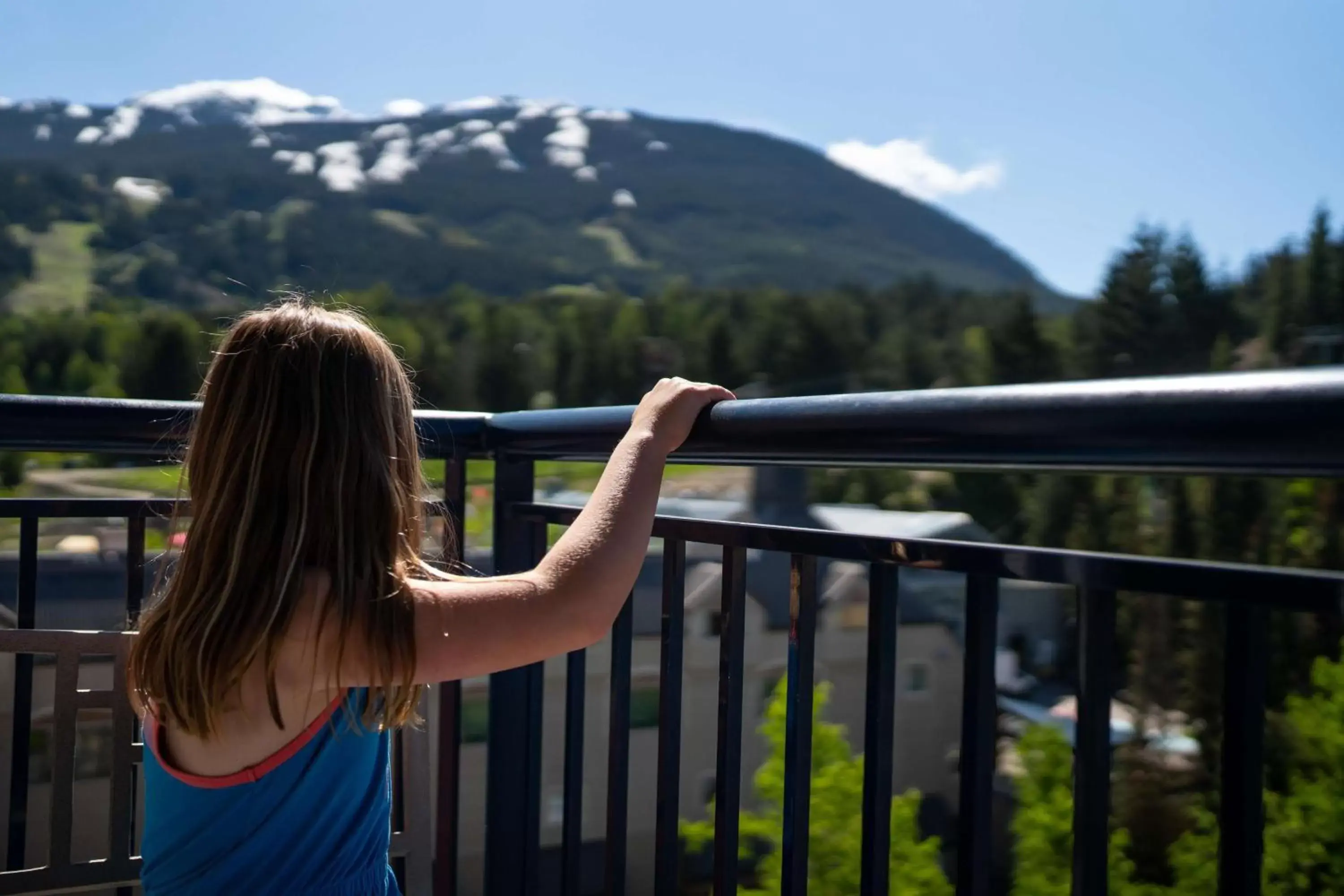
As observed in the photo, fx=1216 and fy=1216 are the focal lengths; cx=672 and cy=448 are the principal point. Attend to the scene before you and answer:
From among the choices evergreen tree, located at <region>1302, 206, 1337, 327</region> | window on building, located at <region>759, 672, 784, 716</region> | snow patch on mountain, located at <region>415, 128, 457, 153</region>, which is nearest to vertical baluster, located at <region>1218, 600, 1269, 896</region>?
window on building, located at <region>759, 672, 784, 716</region>

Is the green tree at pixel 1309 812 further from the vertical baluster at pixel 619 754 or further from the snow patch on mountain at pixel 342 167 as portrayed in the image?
the snow patch on mountain at pixel 342 167

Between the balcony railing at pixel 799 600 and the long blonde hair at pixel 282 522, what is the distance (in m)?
0.28

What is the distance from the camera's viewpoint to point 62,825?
1304 millimetres

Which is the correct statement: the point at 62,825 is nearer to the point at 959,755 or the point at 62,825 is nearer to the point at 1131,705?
the point at 959,755

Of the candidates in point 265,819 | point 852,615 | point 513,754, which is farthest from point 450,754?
point 852,615

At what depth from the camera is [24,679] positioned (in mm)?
1506

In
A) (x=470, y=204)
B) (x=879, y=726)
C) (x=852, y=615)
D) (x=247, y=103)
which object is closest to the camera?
(x=879, y=726)

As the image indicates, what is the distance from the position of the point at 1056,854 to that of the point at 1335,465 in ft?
86.3

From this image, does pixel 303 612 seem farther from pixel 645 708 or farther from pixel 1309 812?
pixel 1309 812

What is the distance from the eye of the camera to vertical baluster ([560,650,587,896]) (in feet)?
4.58

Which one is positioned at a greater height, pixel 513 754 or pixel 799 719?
pixel 799 719

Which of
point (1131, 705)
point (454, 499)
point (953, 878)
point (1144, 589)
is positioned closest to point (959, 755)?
point (953, 878)

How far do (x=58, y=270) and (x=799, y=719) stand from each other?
87.1m

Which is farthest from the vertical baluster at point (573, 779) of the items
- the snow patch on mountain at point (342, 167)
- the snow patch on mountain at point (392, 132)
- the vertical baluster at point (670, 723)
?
the snow patch on mountain at point (392, 132)
